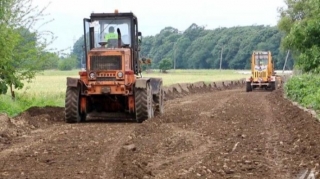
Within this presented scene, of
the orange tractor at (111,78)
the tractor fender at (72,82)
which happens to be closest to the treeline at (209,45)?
the orange tractor at (111,78)

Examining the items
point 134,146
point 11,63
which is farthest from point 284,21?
point 134,146

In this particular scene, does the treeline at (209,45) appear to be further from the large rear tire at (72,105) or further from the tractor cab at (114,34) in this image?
the large rear tire at (72,105)

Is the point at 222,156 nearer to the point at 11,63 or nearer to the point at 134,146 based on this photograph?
the point at 134,146

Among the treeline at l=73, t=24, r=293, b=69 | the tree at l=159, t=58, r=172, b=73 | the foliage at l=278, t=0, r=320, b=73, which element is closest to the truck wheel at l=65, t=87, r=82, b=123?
the foliage at l=278, t=0, r=320, b=73

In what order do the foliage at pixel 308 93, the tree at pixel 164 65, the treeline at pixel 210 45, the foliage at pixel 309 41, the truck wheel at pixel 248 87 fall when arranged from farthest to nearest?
the treeline at pixel 210 45 < the tree at pixel 164 65 < the truck wheel at pixel 248 87 < the foliage at pixel 309 41 < the foliage at pixel 308 93

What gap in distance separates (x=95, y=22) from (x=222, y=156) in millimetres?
8603

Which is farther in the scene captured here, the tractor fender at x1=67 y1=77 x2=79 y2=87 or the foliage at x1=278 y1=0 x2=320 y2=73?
the foliage at x1=278 y1=0 x2=320 y2=73

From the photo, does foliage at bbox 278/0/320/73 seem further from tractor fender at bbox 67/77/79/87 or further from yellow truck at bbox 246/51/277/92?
tractor fender at bbox 67/77/79/87

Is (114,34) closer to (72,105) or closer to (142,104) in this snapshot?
(142,104)

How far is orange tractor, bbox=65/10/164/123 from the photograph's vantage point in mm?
16703

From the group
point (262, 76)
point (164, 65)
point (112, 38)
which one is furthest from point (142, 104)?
point (164, 65)

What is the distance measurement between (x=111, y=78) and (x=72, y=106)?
53.5 inches

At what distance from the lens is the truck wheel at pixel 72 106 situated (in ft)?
54.5

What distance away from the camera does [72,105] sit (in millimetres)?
16609
